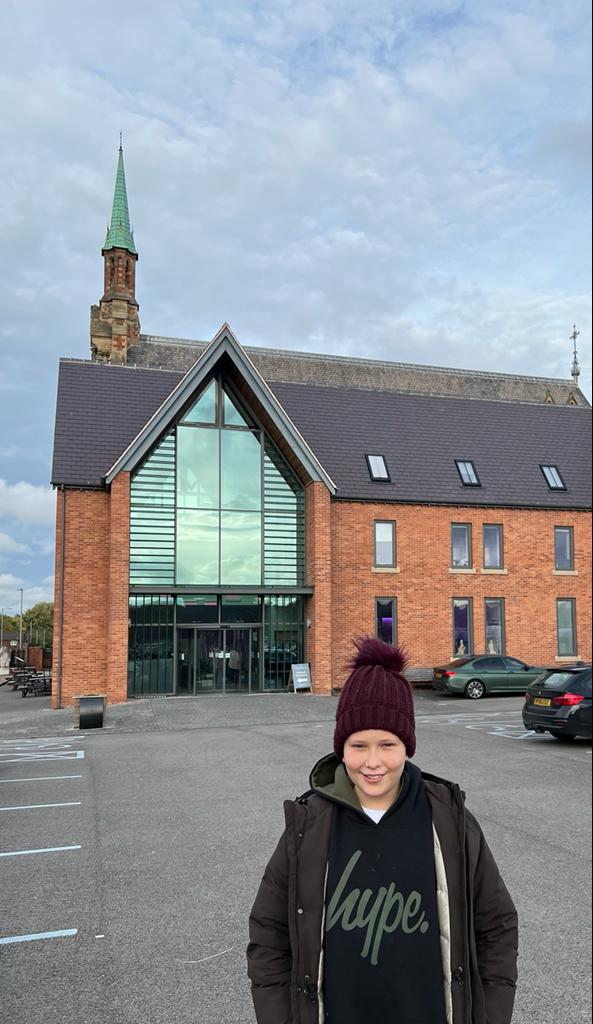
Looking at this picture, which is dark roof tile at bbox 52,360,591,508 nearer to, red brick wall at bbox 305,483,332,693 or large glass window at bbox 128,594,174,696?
red brick wall at bbox 305,483,332,693

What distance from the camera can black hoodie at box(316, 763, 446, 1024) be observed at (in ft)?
6.80

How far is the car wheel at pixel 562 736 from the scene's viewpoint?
12102 millimetres

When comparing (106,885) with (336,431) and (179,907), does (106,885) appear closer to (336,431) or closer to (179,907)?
(179,907)

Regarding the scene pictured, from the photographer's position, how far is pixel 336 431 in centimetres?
2567

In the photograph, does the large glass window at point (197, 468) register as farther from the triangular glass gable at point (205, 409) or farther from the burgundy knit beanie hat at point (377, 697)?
the burgundy knit beanie hat at point (377, 697)

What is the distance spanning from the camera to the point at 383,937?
6.81ft

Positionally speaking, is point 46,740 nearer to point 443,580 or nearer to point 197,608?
point 197,608

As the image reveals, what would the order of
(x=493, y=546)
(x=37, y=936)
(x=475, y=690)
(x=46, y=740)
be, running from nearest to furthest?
(x=37, y=936) < (x=46, y=740) < (x=475, y=690) < (x=493, y=546)

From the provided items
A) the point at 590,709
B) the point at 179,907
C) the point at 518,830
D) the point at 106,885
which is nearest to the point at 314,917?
the point at 179,907

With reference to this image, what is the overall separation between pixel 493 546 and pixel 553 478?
412cm

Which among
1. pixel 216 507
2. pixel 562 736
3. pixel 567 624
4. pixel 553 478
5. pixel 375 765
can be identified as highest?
pixel 553 478

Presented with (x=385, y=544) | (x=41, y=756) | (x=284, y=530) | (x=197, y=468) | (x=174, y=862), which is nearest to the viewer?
(x=174, y=862)

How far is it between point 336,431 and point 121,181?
21.9 metres

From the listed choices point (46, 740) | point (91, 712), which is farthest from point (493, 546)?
point (46, 740)
